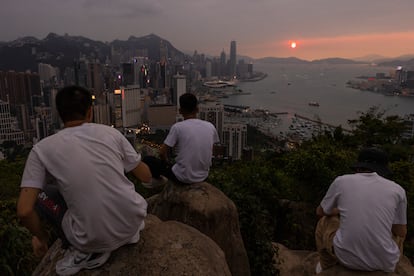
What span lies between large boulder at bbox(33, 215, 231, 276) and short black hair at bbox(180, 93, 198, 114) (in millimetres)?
1106

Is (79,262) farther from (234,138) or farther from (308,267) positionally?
(234,138)

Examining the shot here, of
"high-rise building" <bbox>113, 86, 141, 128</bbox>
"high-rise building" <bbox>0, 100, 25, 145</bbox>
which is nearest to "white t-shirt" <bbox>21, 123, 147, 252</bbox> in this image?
"high-rise building" <bbox>0, 100, 25, 145</bbox>

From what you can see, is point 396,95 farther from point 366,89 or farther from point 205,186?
point 205,186

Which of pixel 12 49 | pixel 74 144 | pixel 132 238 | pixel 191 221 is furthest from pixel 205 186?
pixel 12 49

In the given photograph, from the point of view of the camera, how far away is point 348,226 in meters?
1.54

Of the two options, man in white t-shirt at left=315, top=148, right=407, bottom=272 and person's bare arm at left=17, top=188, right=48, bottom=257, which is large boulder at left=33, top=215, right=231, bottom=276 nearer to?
person's bare arm at left=17, top=188, right=48, bottom=257

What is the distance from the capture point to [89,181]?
1.14 m

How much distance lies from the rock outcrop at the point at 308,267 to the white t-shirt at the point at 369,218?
3.4 inches

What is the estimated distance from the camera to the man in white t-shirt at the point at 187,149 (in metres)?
2.32

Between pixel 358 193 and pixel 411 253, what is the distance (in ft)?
8.48

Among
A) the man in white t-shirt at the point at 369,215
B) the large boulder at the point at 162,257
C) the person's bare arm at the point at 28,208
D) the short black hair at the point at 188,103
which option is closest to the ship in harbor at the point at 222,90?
the short black hair at the point at 188,103

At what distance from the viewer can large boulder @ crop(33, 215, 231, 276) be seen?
130 centimetres

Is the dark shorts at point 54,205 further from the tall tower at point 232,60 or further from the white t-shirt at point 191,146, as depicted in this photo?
the tall tower at point 232,60

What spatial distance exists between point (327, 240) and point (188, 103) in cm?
139
